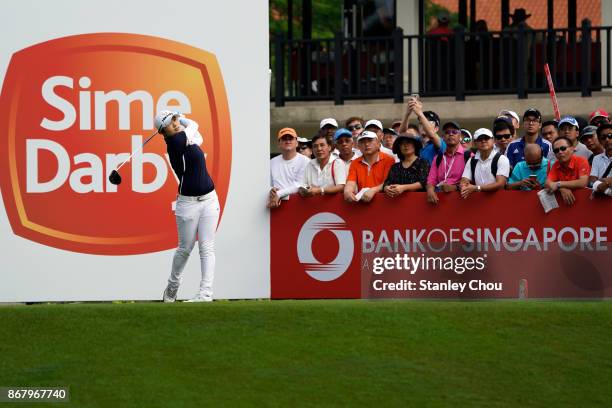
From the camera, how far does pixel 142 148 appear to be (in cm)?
1482

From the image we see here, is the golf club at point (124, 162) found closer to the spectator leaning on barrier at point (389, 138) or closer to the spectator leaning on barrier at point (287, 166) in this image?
the spectator leaning on barrier at point (287, 166)

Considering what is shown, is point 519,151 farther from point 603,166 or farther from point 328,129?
point 328,129

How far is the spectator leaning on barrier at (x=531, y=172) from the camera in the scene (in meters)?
14.6

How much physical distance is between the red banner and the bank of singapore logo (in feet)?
0.03

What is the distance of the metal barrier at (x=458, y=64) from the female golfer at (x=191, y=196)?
844 centimetres

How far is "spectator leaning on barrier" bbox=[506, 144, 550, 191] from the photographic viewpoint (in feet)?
47.8

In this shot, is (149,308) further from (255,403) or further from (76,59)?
(76,59)

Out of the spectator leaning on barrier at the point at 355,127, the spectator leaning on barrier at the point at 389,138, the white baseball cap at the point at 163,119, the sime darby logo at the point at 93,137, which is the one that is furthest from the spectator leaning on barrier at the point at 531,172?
the white baseball cap at the point at 163,119

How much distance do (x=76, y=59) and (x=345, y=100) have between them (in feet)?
28.2

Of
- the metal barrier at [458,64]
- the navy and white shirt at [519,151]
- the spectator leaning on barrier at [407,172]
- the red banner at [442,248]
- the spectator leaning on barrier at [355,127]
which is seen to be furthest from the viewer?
the metal barrier at [458,64]

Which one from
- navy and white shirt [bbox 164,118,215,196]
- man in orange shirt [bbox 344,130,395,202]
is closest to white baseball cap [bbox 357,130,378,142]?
man in orange shirt [bbox 344,130,395,202]

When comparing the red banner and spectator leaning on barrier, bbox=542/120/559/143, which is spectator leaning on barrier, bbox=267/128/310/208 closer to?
the red banner

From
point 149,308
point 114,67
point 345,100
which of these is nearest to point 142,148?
point 114,67

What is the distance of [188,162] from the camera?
45.8 feet
